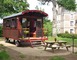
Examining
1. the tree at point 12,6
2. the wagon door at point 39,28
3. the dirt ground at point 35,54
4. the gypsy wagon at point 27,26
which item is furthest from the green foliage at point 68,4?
the dirt ground at point 35,54

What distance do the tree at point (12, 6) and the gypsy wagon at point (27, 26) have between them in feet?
69.4

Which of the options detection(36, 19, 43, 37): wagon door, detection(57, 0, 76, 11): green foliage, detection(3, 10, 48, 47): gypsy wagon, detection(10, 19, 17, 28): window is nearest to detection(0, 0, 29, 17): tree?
detection(57, 0, 76, 11): green foliage

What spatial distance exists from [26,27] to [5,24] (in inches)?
177

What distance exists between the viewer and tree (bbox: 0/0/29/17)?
43.1 m

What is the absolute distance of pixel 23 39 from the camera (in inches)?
755

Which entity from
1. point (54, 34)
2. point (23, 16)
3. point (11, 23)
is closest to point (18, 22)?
point (23, 16)

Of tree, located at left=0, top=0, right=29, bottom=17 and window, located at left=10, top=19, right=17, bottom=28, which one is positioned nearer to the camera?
window, located at left=10, top=19, right=17, bottom=28

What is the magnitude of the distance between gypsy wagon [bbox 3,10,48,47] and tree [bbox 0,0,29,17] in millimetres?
21164

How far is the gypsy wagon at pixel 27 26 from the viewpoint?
19688mm

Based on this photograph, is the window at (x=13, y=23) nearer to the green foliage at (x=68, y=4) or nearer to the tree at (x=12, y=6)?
the green foliage at (x=68, y=4)

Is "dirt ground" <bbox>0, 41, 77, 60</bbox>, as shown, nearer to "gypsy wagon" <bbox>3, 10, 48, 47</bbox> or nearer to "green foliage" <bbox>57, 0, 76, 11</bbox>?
"gypsy wagon" <bbox>3, 10, 48, 47</bbox>

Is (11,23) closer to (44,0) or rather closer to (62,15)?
(44,0)

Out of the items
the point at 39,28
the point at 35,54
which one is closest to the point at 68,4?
the point at 39,28

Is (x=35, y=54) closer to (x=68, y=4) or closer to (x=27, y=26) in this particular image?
(x=27, y=26)
